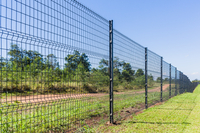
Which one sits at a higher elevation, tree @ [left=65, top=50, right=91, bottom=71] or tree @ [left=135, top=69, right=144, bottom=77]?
tree @ [left=65, top=50, right=91, bottom=71]

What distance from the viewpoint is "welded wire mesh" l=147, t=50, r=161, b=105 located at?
748 cm

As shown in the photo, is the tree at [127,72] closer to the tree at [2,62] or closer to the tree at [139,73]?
the tree at [139,73]

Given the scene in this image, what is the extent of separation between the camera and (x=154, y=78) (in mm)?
8289

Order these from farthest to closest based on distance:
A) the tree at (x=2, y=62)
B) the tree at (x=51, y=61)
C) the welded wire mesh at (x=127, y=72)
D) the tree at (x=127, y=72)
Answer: the tree at (x=127, y=72)
the welded wire mesh at (x=127, y=72)
the tree at (x=51, y=61)
the tree at (x=2, y=62)

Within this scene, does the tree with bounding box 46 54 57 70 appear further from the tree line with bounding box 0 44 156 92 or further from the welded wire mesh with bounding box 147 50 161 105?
the welded wire mesh with bounding box 147 50 161 105

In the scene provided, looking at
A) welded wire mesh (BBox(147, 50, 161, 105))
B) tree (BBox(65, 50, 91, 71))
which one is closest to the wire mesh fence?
tree (BBox(65, 50, 91, 71))

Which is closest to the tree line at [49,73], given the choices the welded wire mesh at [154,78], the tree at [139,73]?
the tree at [139,73]

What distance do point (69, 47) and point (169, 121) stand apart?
3884 mm

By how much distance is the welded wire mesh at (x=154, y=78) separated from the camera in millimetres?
7484

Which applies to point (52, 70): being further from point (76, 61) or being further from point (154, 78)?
point (154, 78)

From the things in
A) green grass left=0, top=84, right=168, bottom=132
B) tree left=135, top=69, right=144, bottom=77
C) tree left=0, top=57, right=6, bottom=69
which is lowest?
green grass left=0, top=84, right=168, bottom=132

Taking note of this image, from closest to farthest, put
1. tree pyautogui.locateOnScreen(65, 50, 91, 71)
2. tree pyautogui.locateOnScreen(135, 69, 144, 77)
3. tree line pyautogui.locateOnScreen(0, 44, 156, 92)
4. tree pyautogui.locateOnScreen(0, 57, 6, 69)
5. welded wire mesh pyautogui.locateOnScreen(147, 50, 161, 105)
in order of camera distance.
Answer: tree pyautogui.locateOnScreen(0, 57, 6, 69)
tree line pyautogui.locateOnScreen(0, 44, 156, 92)
tree pyautogui.locateOnScreen(65, 50, 91, 71)
tree pyautogui.locateOnScreen(135, 69, 144, 77)
welded wire mesh pyautogui.locateOnScreen(147, 50, 161, 105)

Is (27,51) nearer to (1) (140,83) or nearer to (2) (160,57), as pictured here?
(1) (140,83)

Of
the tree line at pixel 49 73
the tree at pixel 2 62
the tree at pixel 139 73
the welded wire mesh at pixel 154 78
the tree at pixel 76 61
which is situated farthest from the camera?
the welded wire mesh at pixel 154 78
